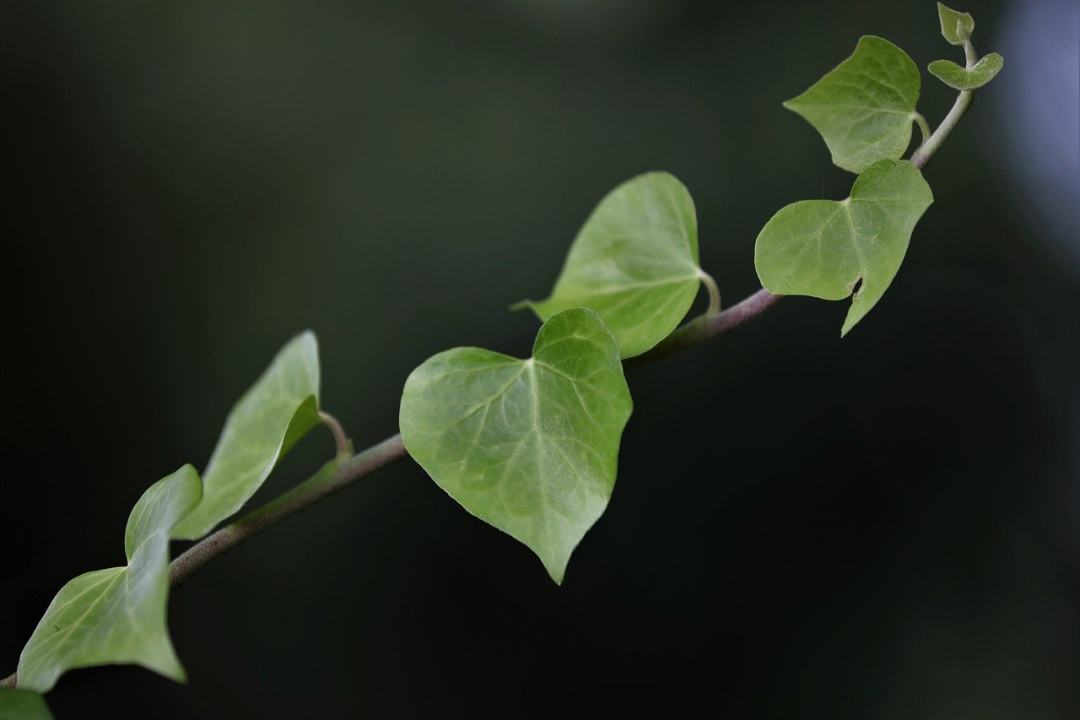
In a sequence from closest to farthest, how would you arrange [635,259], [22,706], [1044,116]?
[22,706] → [635,259] → [1044,116]

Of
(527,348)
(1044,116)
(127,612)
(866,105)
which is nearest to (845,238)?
(866,105)

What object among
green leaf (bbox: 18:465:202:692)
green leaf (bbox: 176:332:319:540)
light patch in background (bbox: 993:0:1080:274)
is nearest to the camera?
green leaf (bbox: 18:465:202:692)

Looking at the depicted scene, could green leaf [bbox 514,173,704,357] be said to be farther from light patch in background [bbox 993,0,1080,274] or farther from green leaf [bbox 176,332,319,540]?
light patch in background [bbox 993,0,1080,274]

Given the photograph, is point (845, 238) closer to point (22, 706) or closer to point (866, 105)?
point (866, 105)

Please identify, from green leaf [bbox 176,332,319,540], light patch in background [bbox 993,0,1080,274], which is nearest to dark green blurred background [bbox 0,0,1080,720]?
light patch in background [bbox 993,0,1080,274]

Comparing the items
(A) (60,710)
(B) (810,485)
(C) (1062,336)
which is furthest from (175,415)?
(C) (1062,336)

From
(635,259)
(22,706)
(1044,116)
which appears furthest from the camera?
(1044,116)
